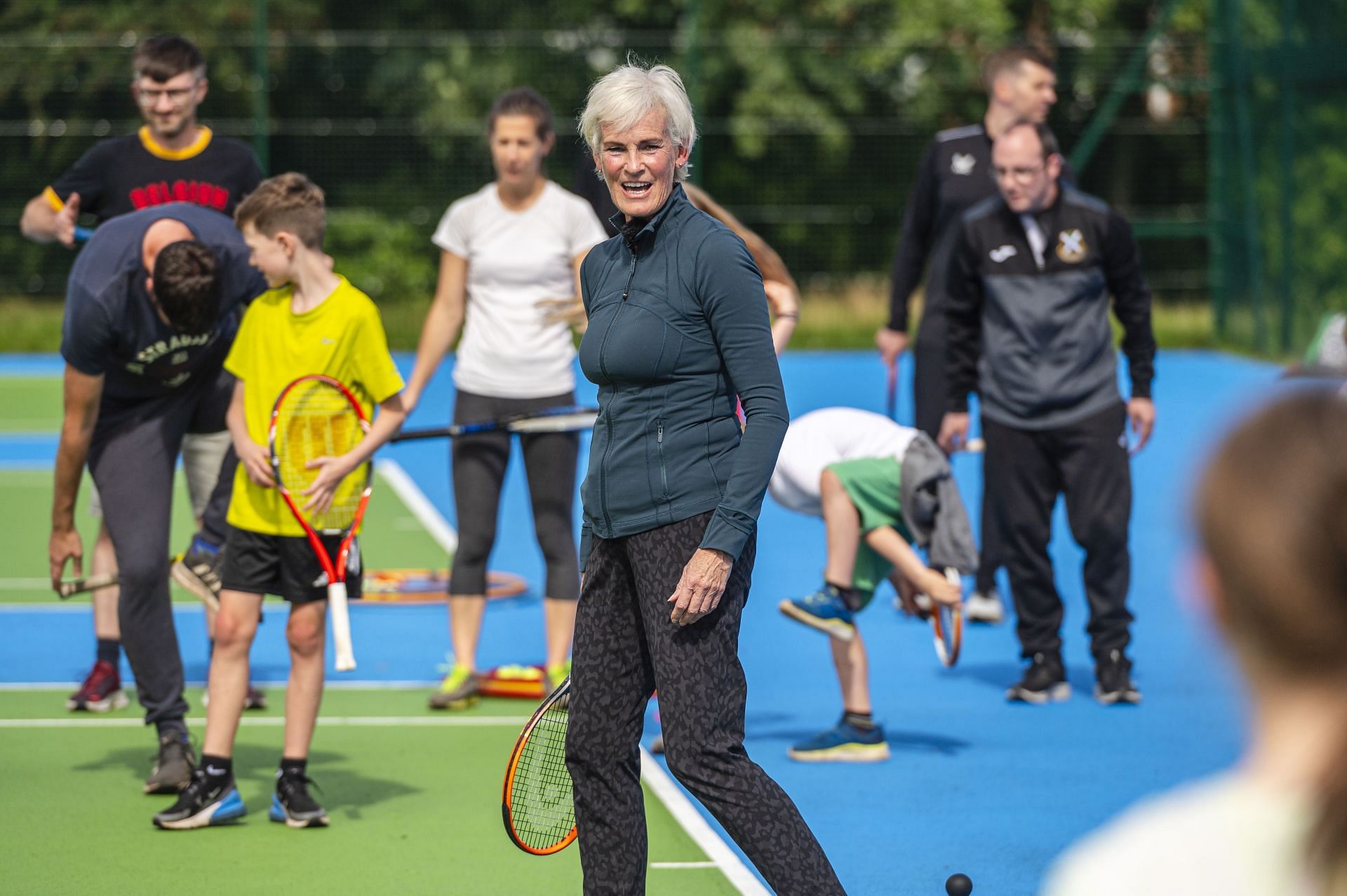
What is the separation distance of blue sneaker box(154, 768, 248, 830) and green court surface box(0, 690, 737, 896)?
0.03 metres

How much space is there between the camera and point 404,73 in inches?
851

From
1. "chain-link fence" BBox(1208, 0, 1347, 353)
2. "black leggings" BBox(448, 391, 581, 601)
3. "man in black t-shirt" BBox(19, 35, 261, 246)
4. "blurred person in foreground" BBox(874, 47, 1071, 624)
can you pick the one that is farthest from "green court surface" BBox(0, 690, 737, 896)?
"chain-link fence" BBox(1208, 0, 1347, 353)

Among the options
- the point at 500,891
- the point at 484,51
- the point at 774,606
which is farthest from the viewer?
the point at 484,51

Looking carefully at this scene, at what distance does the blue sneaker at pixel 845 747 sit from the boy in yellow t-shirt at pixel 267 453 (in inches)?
63.3

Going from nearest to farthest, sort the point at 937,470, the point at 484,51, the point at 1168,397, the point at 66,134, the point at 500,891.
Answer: the point at 500,891, the point at 937,470, the point at 1168,397, the point at 66,134, the point at 484,51

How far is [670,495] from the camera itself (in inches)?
142

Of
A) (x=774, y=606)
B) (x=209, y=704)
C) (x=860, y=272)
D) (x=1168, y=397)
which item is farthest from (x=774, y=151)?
(x=209, y=704)

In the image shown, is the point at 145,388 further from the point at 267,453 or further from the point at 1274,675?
the point at 1274,675

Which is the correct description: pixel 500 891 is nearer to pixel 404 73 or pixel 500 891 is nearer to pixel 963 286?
pixel 963 286

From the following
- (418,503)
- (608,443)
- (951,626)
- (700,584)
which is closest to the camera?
(700,584)

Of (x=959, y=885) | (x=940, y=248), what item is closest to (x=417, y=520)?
(x=940, y=248)

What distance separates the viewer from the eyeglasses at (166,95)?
6.18m

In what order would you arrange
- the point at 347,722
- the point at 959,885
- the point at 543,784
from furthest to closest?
the point at 347,722, the point at 959,885, the point at 543,784

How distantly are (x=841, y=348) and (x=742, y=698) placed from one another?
58.5 ft
